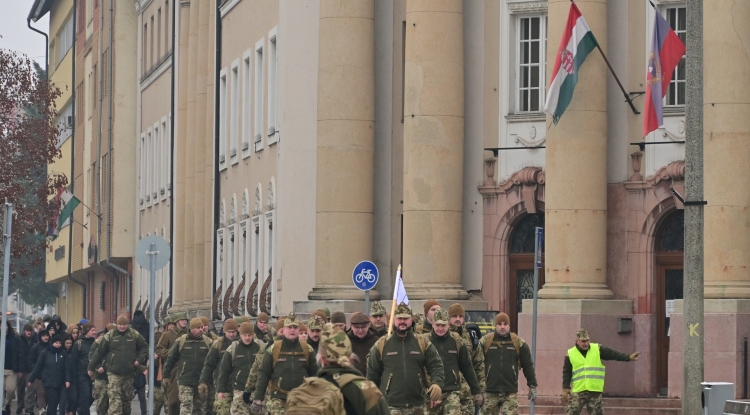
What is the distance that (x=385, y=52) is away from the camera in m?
40.6

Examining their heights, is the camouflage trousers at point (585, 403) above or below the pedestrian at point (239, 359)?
below

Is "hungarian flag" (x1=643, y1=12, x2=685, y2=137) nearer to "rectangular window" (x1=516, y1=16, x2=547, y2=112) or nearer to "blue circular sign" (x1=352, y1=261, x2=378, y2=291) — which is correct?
"rectangular window" (x1=516, y1=16, x2=547, y2=112)

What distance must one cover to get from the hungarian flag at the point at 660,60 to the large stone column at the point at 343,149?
820 cm

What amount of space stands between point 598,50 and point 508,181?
3.78 metres

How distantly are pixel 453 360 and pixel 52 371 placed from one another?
17367mm

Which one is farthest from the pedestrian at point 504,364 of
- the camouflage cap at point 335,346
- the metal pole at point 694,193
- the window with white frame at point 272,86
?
the window with white frame at point 272,86

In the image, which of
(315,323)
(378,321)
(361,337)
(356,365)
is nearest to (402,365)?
(361,337)

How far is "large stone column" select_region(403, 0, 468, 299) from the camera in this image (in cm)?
3794

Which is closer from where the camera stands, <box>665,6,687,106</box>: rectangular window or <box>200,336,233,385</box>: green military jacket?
<box>200,336,233,385</box>: green military jacket

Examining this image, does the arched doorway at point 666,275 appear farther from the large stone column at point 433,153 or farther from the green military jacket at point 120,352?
the green military jacket at point 120,352

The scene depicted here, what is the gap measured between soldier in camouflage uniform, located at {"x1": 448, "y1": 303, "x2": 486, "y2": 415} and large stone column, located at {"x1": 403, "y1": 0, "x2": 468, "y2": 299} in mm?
13299

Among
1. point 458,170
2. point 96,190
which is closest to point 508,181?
point 458,170

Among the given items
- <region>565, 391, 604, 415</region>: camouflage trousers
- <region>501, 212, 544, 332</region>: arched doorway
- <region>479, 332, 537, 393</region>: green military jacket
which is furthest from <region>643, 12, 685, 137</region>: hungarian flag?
<region>479, 332, 537, 393</region>: green military jacket

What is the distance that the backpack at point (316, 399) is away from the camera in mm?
11781
